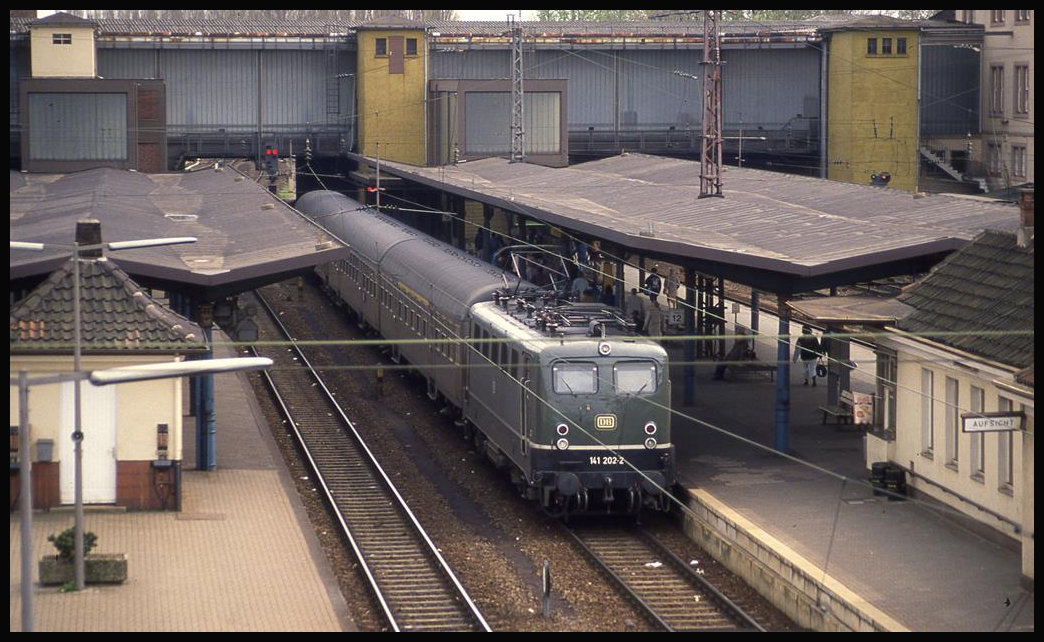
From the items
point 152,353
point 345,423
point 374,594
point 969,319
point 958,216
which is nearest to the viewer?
point 374,594

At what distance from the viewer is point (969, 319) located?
1944 cm

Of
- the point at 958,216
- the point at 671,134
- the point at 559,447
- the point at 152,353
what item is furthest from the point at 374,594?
the point at 671,134

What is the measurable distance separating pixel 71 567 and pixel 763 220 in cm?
1551

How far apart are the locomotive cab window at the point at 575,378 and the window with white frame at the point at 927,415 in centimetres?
454

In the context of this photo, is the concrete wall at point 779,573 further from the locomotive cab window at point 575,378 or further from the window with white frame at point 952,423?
the window with white frame at point 952,423

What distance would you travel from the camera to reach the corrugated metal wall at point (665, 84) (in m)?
59.9

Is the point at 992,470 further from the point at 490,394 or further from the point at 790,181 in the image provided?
the point at 790,181

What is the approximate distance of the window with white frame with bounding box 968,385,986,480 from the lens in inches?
738

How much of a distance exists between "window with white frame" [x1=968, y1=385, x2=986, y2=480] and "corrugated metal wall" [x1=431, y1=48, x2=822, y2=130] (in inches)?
1651

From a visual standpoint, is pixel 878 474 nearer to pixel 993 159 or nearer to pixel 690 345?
pixel 690 345

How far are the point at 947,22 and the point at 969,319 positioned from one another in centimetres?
4359

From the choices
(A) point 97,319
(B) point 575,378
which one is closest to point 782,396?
(B) point 575,378

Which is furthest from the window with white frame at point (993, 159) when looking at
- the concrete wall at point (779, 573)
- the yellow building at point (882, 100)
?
the concrete wall at point (779, 573)

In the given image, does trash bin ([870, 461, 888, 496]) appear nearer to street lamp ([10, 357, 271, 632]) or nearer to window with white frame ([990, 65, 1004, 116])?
street lamp ([10, 357, 271, 632])
